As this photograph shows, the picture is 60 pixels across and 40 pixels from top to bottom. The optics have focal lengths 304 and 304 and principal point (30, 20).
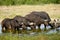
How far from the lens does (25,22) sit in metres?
17.2

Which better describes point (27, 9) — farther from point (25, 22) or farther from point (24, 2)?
point (25, 22)

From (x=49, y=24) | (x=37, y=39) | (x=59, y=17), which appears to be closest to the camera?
(x=37, y=39)

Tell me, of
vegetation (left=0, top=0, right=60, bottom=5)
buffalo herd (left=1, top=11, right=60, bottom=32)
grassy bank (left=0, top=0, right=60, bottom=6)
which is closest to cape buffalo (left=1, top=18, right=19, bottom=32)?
buffalo herd (left=1, top=11, right=60, bottom=32)

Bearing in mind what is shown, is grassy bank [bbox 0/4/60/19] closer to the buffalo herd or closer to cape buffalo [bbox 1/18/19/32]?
the buffalo herd

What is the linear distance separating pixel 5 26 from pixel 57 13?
624cm

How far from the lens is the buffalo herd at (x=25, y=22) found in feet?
55.4

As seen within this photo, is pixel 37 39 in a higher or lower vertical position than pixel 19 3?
higher

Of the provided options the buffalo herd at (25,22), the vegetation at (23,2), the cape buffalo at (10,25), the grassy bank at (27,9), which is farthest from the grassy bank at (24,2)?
the cape buffalo at (10,25)

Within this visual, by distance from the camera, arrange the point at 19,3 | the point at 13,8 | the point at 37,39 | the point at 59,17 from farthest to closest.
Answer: the point at 19,3, the point at 13,8, the point at 59,17, the point at 37,39

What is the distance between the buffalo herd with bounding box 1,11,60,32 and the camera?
55.4 ft

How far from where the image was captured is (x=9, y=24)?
1686cm

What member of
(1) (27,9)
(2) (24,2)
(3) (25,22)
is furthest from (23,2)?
(3) (25,22)

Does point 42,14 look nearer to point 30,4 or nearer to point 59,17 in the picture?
point 59,17

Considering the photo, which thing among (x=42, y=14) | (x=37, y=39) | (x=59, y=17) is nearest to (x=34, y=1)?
(x=59, y=17)
